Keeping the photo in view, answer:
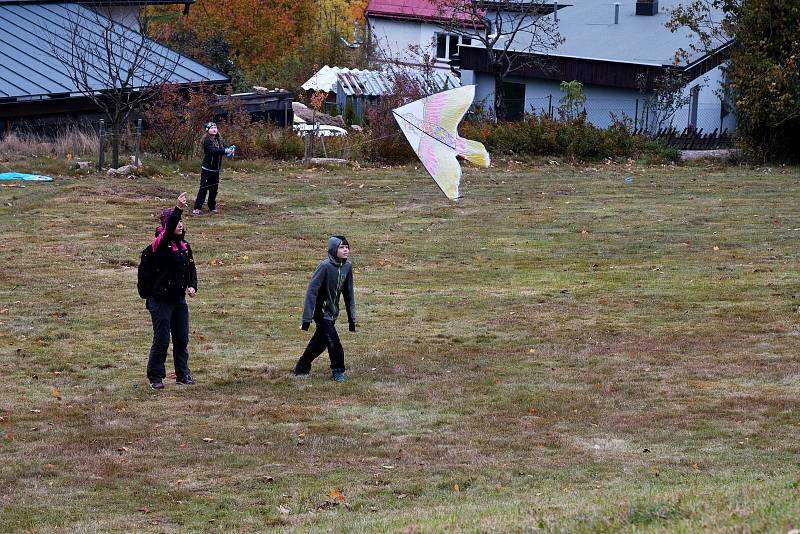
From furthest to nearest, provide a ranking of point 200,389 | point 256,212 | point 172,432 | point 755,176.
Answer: point 755,176 < point 256,212 < point 200,389 < point 172,432

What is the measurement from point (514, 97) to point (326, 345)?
3351 centimetres

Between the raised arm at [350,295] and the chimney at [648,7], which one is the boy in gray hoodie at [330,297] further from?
the chimney at [648,7]

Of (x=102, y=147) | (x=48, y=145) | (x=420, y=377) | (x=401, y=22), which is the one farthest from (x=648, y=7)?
(x=420, y=377)

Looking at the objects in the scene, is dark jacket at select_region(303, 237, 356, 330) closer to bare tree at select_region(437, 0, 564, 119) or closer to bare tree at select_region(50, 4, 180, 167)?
bare tree at select_region(50, 4, 180, 167)

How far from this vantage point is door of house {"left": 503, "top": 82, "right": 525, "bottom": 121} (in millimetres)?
43125

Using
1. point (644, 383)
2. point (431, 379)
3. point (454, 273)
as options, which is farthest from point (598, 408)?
point (454, 273)

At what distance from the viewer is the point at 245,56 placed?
5512 cm

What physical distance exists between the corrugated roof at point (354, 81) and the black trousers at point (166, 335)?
99.8 ft

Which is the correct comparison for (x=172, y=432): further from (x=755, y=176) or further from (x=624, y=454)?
(x=755, y=176)

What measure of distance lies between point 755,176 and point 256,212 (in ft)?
44.5

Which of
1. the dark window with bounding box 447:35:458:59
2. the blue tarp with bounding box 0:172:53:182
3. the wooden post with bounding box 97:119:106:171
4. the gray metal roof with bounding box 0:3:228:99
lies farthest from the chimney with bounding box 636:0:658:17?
the blue tarp with bounding box 0:172:53:182

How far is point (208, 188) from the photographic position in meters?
23.0

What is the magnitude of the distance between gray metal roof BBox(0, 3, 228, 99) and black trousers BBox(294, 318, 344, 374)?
20.4 m

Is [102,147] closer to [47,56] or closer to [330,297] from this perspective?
[47,56]
